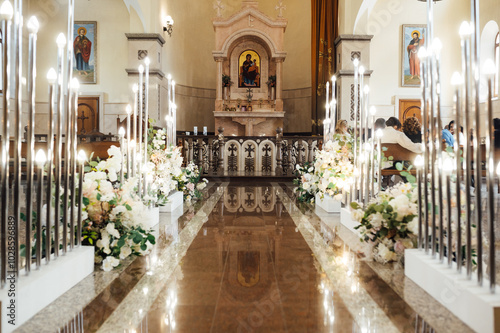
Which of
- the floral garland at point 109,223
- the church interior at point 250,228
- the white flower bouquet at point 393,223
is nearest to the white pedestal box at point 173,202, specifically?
the church interior at point 250,228

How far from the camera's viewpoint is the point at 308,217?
494 centimetres

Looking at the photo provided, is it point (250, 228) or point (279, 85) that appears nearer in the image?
point (250, 228)

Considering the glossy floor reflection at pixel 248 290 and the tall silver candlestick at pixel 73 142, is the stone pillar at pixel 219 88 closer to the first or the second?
the glossy floor reflection at pixel 248 290

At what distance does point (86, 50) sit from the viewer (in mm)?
13789

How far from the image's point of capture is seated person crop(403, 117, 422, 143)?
6430 mm

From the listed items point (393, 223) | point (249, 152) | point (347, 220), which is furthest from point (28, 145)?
point (249, 152)

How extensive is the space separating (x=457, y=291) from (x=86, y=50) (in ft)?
45.6

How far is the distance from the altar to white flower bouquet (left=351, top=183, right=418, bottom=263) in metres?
11.3

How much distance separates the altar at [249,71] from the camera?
47.0ft

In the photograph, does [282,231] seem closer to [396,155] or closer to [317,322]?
[317,322]

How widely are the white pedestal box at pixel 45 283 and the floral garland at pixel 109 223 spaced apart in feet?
0.44

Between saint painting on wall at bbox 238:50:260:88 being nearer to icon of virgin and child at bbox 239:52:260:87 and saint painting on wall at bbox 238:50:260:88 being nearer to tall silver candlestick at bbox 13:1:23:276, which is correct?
icon of virgin and child at bbox 239:52:260:87

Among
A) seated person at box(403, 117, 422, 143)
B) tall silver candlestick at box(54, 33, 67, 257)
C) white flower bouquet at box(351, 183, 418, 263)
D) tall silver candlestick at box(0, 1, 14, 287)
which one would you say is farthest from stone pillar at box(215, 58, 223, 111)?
tall silver candlestick at box(0, 1, 14, 287)

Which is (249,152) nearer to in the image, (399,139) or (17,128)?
(399,139)
